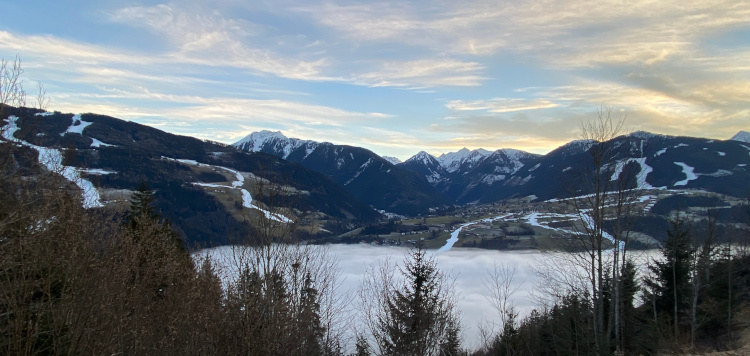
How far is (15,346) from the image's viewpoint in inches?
186

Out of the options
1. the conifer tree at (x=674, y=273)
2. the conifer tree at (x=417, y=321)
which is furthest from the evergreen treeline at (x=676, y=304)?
the conifer tree at (x=417, y=321)

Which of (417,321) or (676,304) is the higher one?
(417,321)

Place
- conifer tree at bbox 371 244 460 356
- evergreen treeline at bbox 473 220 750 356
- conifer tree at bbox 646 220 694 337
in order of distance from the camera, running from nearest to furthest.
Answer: conifer tree at bbox 371 244 460 356, evergreen treeline at bbox 473 220 750 356, conifer tree at bbox 646 220 694 337

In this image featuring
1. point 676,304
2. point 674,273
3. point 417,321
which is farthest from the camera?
point 674,273

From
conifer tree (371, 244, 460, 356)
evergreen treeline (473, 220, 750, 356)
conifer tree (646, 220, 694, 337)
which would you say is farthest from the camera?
conifer tree (646, 220, 694, 337)

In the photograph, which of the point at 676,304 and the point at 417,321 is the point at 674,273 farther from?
the point at 417,321

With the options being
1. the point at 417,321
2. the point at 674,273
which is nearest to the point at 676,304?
the point at 674,273

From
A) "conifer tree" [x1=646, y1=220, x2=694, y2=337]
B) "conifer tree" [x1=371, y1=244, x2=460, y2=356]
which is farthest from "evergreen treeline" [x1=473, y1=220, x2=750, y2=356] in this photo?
"conifer tree" [x1=371, y1=244, x2=460, y2=356]

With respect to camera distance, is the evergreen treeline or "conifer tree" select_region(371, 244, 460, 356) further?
the evergreen treeline

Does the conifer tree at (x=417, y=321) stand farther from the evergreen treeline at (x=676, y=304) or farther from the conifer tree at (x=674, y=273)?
the conifer tree at (x=674, y=273)

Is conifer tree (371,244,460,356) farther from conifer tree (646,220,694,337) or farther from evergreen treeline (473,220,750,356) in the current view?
conifer tree (646,220,694,337)

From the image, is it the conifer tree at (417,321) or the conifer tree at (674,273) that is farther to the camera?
the conifer tree at (674,273)

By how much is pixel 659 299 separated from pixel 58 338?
102 ft

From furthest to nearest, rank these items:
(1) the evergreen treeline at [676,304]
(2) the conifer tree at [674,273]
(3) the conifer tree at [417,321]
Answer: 1. (2) the conifer tree at [674,273]
2. (1) the evergreen treeline at [676,304]
3. (3) the conifer tree at [417,321]
